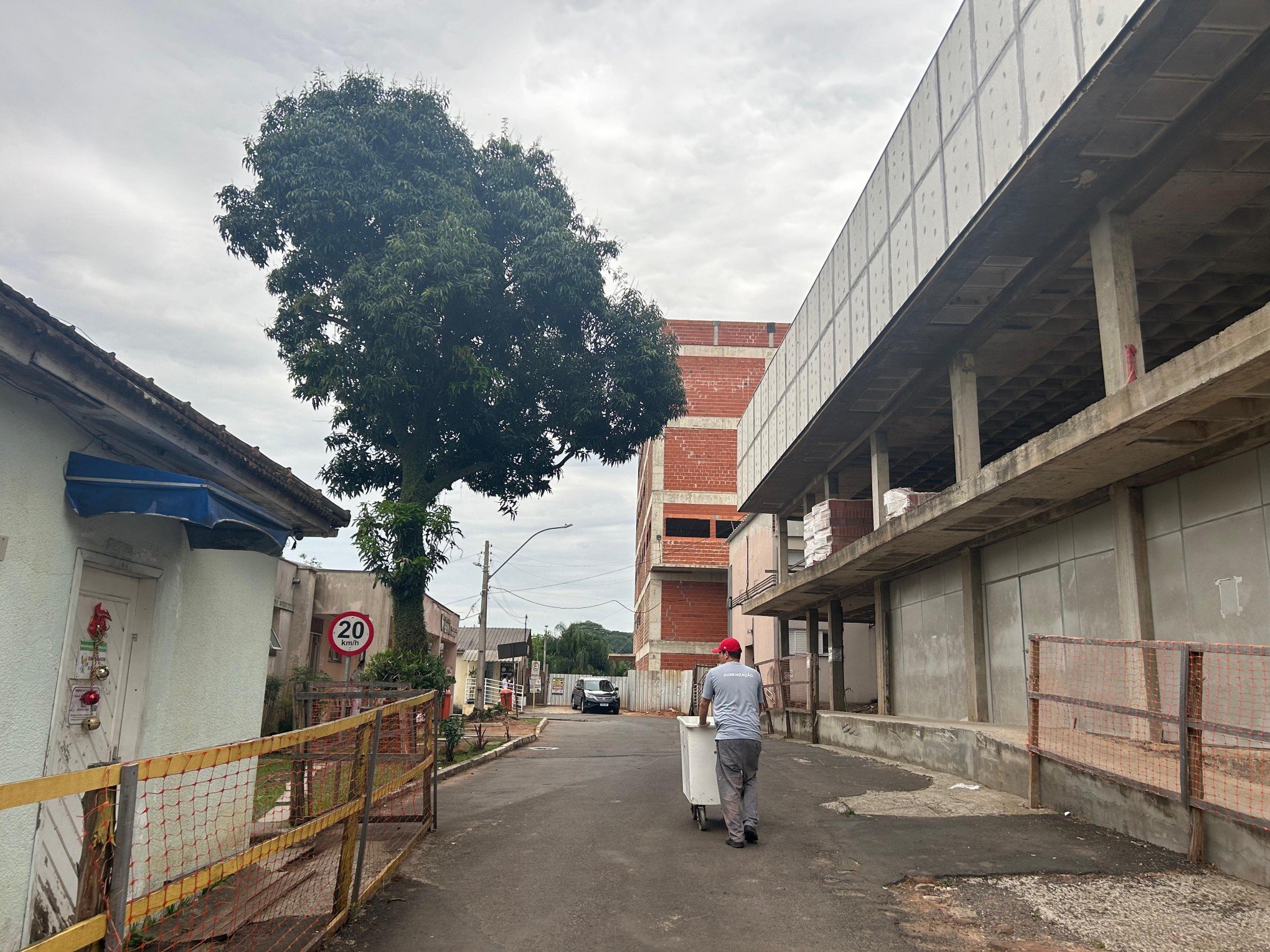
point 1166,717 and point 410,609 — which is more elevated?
point 410,609

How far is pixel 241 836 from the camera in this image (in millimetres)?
7695

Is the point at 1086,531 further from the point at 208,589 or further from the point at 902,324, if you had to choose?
the point at 208,589

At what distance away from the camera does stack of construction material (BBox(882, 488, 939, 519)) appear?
627 inches

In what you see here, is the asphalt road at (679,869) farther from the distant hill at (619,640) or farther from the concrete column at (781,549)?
the distant hill at (619,640)

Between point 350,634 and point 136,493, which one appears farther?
point 350,634

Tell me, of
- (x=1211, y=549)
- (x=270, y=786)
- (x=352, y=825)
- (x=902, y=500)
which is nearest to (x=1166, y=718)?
(x=1211, y=549)

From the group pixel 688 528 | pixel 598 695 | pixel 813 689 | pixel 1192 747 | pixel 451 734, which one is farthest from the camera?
pixel 688 528

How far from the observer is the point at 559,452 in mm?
19234

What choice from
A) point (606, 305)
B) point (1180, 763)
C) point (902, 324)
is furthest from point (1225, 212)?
point (606, 305)

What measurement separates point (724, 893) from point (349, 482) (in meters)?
14.7

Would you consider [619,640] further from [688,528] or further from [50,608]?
[50,608]

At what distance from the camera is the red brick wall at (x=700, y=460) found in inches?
2015

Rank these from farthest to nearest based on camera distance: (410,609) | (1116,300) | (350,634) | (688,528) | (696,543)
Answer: (688,528) < (696,543) < (410,609) < (350,634) < (1116,300)

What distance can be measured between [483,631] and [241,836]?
2454cm
